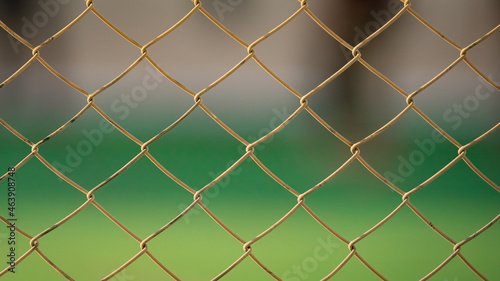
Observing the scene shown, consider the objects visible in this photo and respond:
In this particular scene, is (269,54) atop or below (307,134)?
atop

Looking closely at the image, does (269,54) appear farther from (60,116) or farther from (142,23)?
(60,116)

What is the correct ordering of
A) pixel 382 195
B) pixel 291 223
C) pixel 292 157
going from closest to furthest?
pixel 291 223
pixel 382 195
pixel 292 157

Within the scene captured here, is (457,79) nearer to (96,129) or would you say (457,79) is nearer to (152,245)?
(96,129)

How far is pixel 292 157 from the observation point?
293 centimetres

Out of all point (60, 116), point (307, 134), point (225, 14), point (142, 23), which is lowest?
point (307, 134)

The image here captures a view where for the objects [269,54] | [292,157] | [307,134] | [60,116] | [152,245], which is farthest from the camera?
[269,54]

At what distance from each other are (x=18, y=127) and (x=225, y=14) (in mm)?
2096

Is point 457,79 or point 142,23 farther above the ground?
point 142,23

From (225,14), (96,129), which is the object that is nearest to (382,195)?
(96,129)

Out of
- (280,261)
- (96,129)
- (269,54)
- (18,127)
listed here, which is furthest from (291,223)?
(269,54)

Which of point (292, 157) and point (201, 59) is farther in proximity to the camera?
point (201, 59)

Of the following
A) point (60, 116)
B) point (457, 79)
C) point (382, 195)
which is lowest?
point (382, 195)

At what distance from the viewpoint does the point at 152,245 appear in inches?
79.0

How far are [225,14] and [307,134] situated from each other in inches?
74.7
